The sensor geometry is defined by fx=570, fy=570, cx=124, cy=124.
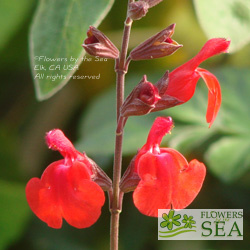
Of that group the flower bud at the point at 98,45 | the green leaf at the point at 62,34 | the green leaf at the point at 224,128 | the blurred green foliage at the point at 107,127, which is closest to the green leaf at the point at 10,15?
the blurred green foliage at the point at 107,127

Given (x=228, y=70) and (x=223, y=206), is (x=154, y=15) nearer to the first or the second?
(x=228, y=70)

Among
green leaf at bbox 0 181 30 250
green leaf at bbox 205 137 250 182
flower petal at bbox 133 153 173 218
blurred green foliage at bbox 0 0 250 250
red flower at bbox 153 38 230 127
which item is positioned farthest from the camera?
green leaf at bbox 0 181 30 250

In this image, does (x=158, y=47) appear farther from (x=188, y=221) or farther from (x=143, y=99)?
(x=188, y=221)

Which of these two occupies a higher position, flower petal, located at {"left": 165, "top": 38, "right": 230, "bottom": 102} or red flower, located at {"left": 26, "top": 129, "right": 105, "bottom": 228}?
flower petal, located at {"left": 165, "top": 38, "right": 230, "bottom": 102}

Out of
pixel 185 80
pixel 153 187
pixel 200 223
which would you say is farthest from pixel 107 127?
pixel 153 187

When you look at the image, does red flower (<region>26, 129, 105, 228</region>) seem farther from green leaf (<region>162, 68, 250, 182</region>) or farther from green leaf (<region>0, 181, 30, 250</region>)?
green leaf (<region>0, 181, 30, 250</region>)

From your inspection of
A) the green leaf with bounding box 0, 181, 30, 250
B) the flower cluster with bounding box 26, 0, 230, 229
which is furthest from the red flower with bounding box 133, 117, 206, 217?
the green leaf with bounding box 0, 181, 30, 250

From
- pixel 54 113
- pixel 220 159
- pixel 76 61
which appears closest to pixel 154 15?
pixel 54 113
